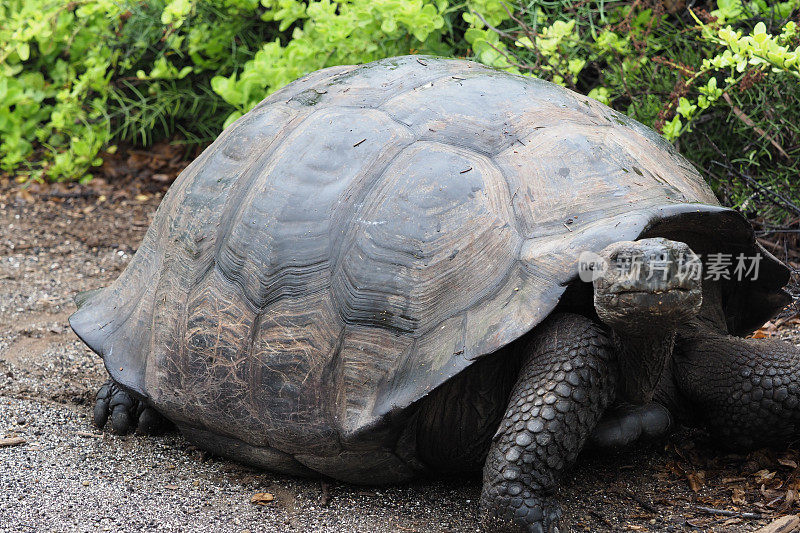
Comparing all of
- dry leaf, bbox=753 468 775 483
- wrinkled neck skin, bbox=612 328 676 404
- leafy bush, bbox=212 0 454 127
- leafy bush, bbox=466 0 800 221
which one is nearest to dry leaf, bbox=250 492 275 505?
wrinkled neck skin, bbox=612 328 676 404

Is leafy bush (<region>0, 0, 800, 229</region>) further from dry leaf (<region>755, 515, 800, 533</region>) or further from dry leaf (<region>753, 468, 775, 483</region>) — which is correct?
dry leaf (<region>755, 515, 800, 533</region>)

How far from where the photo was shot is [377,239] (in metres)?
2.64

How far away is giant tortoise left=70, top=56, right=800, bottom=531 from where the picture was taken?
7.86 ft

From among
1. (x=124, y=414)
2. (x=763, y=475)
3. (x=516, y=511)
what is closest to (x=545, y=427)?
(x=516, y=511)

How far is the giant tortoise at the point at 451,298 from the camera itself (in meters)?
2.39

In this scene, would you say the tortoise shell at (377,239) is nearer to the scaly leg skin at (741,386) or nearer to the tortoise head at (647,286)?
the tortoise head at (647,286)

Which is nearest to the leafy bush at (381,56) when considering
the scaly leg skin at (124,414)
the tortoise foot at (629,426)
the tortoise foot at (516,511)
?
the tortoise foot at (629,426)

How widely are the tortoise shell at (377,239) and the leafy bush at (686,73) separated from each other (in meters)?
1.26

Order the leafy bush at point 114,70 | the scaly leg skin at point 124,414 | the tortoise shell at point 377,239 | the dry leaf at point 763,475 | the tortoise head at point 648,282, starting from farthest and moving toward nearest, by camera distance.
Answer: the leafy bush at point 114,70, the scaly leg skin at point 124,414, the dry leaf at point 763,475, the tortoise shell at point 377,239, the tortoise head at point 648,282

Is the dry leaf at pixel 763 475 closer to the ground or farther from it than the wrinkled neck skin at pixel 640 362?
closer to the ground

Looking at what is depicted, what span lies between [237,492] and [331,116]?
1303mm

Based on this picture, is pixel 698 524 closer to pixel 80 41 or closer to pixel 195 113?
pixel 195 113

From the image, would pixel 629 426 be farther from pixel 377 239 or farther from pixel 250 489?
pixel 250 489

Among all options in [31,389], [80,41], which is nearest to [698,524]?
[31,389]
